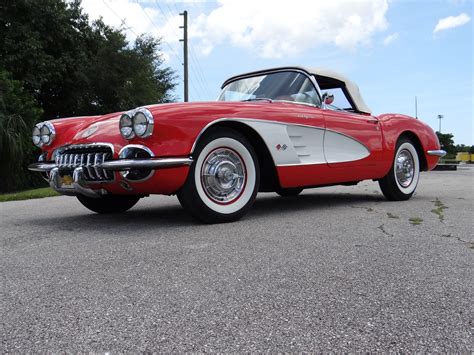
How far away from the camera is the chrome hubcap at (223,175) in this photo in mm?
3838

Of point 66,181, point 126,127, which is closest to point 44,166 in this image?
point 66,181

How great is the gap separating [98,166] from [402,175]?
3.79m

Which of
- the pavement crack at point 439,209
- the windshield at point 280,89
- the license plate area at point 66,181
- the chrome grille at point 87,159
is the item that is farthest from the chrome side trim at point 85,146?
the pavement crack at point 439,209

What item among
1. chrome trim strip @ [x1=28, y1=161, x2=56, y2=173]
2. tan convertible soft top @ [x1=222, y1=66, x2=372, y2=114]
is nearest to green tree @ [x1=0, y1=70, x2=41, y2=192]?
chrome trim strip @ [x1=28, y1=161, x2=56, y2=173]

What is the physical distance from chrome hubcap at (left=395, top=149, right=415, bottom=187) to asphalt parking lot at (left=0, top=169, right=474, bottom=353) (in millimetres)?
1907

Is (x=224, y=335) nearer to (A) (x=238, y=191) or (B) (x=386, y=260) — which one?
(B) (x=386, y=260)

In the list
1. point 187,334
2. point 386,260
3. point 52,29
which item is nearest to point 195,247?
point 386,260

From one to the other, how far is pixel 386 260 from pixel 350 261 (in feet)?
0.67

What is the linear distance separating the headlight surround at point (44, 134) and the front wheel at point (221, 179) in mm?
1510

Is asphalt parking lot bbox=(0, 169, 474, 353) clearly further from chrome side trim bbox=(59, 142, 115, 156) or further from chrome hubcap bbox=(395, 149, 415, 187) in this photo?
chrome hubcap bbox=(395, 149, 415, 187)

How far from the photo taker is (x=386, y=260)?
2.62m

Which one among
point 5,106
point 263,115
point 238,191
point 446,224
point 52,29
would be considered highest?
point 52,29

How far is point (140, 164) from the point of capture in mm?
3426

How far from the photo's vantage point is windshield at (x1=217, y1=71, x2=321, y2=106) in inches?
194
